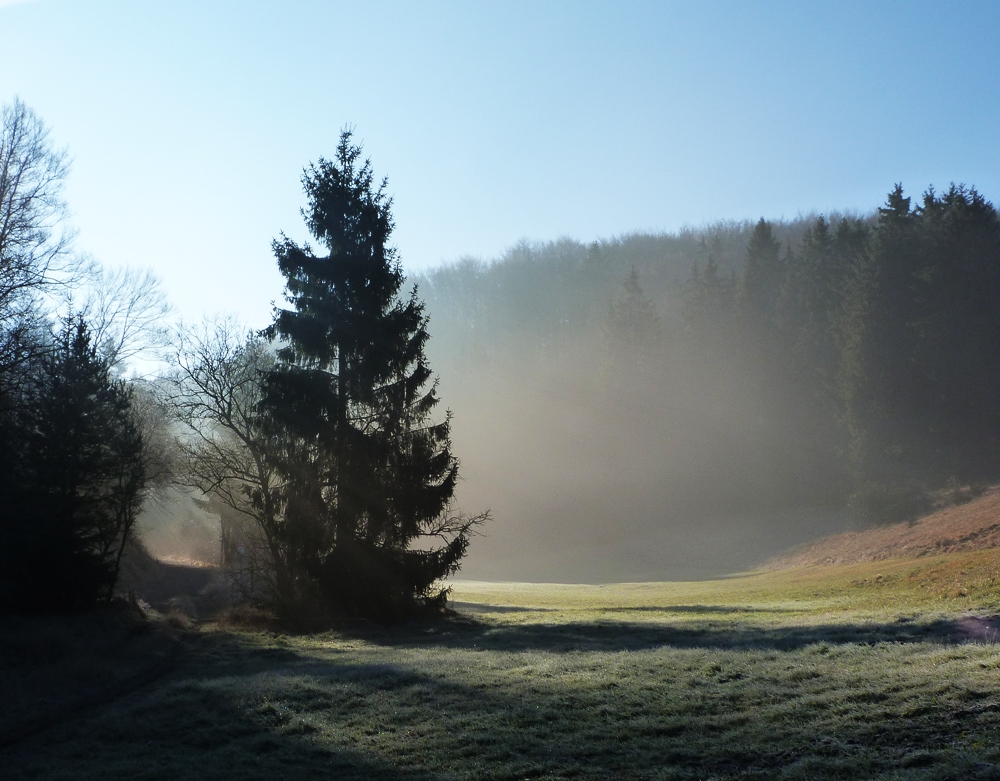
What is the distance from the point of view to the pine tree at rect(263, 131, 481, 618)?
2288 cm

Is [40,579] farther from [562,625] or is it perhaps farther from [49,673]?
[562,625]

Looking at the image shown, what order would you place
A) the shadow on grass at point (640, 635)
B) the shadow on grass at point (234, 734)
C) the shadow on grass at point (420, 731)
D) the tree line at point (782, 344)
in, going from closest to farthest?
the shadow on grass at point (420, 731) < the shadow on grass at point (234, 734) < the shadow on grass at point (640, 635) < the tree line at point (782, 344)

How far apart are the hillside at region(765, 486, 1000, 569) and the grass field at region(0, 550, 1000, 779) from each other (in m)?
12.4

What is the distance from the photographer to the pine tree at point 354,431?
22.9m

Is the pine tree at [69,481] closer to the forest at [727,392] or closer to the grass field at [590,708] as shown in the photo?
the grass field at [590,708]

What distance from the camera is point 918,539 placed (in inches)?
1313

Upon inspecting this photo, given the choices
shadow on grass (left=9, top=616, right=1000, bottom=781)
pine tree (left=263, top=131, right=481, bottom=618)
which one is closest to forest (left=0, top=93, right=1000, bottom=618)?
pine tree (left=263, top=131, right=481, bottom=618)

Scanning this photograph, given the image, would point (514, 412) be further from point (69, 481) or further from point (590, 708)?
point (590, 708)

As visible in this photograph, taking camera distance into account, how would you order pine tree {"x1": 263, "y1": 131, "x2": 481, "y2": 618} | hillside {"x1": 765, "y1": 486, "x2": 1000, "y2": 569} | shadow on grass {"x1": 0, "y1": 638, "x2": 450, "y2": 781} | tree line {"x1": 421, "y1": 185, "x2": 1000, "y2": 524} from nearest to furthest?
1. shadow on grass {"x1": 0, "y1": 638, "x2": 450, "y2": 781}
2. pine tree {"x1": 263, "y1": 131, "x2": 481, "y2": 618}
3. hillside {"x1": 765, "y1": 486, "x2": 1000, "y2": 569}
4. tree line {"x1": 421, "y1": 185, "x2": 1000, "y2": 524}

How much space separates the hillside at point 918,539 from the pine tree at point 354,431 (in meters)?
18.2

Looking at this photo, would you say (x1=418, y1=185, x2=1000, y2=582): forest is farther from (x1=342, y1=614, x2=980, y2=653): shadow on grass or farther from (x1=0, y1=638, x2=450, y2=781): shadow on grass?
(x1=0, y1=638, x2=450, y2=781): shadow on grass

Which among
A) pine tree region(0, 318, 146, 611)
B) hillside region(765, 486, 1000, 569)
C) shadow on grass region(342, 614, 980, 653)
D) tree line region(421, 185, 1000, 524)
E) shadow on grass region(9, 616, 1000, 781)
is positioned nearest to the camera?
shadow on grass region(9, 616, 1000, 781)

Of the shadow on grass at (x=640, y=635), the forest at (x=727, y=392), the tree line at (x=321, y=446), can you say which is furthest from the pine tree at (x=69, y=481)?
the forest at (x=727, y=392)

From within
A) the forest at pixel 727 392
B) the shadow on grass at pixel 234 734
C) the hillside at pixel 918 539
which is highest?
the forest at pixel 727 392
